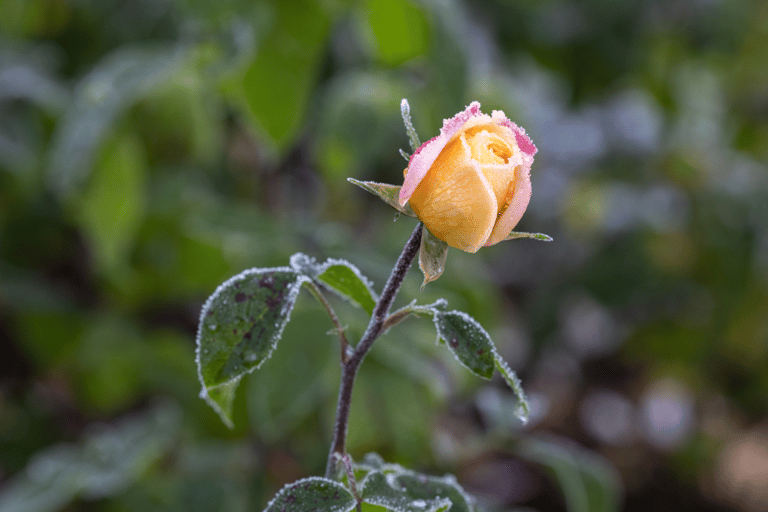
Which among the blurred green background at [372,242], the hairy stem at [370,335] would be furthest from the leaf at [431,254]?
the blurred green background at [372,242]

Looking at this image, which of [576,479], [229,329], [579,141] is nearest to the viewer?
[229,329]

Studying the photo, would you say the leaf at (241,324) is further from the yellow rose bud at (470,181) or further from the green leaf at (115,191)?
the green leaf at (115,191)

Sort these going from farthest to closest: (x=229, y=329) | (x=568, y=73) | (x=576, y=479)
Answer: (x=568, y=73), (x=576, y=479), (x=229, y=329)

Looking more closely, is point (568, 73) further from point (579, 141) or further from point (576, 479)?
point (576, 479)

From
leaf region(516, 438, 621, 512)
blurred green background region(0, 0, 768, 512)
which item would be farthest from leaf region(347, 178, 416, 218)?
leaf region(516, 438, 621, 512)

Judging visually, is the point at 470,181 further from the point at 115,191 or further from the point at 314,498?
the point at 115,191

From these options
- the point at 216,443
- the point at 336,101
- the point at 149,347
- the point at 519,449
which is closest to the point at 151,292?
the point at 149,347

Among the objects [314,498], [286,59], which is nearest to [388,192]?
[314,498]
